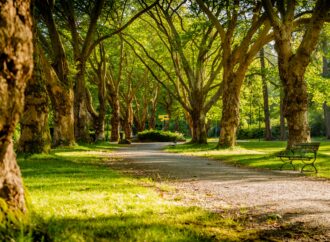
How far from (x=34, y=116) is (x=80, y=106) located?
11.6 metres

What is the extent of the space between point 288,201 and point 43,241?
17.3ft

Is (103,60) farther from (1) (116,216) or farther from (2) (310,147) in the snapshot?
(1) (116,216)

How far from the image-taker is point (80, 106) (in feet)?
94.9

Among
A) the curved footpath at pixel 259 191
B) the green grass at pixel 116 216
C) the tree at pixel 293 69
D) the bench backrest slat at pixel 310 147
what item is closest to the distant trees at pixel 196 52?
the tree at pixel 293 69

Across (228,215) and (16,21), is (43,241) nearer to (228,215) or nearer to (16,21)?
(16,21)

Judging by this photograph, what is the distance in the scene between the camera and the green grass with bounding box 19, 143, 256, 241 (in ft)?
16.8

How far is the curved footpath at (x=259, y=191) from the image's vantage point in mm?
7242

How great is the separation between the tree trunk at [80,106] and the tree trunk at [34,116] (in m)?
9.46

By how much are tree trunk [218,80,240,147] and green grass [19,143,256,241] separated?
50.7 feet

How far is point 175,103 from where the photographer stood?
62250 millimetres

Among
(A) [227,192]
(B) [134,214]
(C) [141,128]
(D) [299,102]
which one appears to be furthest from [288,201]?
(C) [141,128]

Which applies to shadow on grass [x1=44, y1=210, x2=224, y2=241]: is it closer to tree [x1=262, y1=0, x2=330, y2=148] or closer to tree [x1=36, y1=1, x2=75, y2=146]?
tree [x1=262, y1=0, x2=330, y2=148]

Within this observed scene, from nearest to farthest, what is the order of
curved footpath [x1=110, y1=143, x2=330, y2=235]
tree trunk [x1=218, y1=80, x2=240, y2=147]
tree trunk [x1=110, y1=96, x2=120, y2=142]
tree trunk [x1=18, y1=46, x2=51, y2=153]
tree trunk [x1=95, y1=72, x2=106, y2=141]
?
1. curved footpath [x1=110, y1=143, x2=330, y2=235]
2. tree trunk [x1=18, y1=46, x2=51, y2=153]
3. tree trunk [x1=218, y1=80, x2=240, y2=147]
4. tree trunk [x1=95, y1=72, x2=106, y2=141]
5. tree trunk [x1=110, y1=96, x2=120, y2=142]

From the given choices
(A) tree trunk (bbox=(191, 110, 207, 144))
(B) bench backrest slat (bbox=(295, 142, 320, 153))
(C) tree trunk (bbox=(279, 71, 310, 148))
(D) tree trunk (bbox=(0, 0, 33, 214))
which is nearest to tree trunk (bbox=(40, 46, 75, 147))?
(A) tree trunk (bbox=(191, 110, 207, 144))
